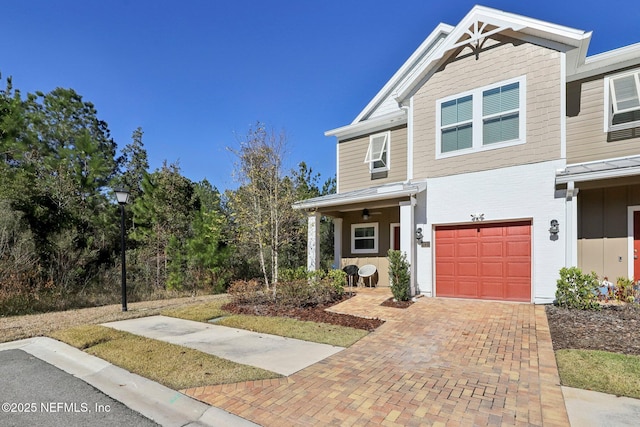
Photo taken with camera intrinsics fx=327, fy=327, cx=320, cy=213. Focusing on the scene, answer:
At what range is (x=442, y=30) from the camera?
1295 centimetres

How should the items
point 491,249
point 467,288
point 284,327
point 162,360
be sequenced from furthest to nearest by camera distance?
1. point 467,288
2. point 491,249
3. point 284,327
4. point 162,360

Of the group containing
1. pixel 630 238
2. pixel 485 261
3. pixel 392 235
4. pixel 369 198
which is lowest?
pixel 485 261

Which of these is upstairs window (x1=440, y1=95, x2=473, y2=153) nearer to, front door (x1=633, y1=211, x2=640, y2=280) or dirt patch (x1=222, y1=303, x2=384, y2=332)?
front door (x1=633, y1=211, x2=640, y2=280)

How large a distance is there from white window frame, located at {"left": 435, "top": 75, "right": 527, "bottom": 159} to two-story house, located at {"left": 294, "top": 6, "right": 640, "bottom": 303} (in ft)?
0.09

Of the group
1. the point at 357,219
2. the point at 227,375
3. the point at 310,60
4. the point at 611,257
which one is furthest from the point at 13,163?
the point at 611,257

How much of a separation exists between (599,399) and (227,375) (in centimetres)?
430

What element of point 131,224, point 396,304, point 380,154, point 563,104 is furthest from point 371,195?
point 131,224

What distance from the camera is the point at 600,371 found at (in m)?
4.21

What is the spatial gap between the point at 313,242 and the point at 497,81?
7386 mm

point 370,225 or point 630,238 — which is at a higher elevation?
point 370,225

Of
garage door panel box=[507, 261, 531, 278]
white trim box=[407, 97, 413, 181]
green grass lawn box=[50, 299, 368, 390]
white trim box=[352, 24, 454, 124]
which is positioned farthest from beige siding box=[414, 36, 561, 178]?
green grass lawn box=[50, 299, 368, 390]

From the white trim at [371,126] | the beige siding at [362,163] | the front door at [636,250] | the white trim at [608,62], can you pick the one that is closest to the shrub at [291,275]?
the beige siding at [362,163]

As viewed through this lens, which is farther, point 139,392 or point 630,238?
point 630,238

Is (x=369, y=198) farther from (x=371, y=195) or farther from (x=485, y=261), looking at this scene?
(x=485, y=261)
